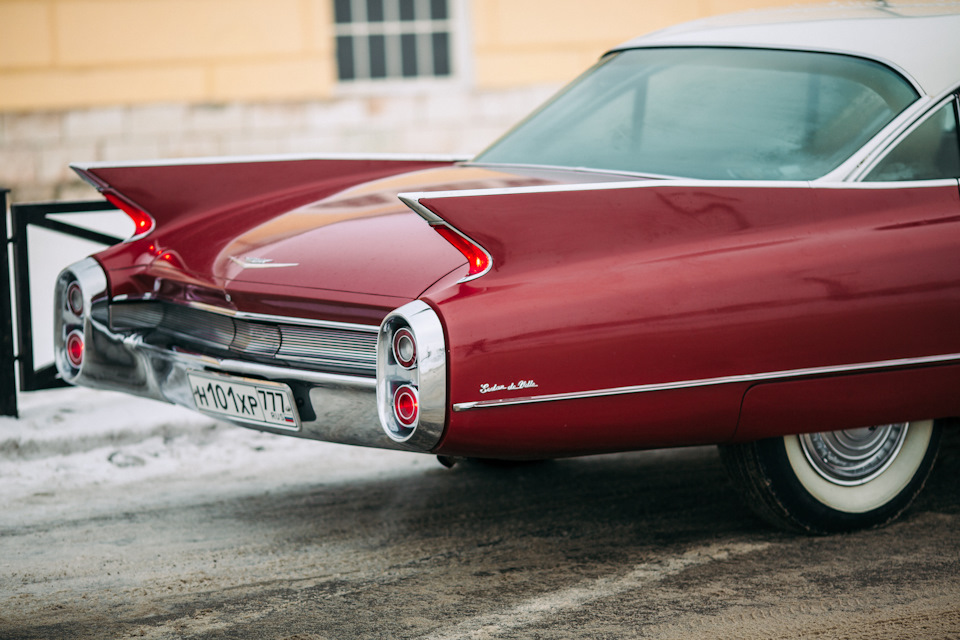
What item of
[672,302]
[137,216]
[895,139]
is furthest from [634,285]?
[137,216]

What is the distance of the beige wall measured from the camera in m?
11.8

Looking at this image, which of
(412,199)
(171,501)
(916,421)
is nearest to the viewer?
(412,199)

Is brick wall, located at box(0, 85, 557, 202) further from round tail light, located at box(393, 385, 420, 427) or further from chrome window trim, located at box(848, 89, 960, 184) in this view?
round tail light, located at box(393, 385, 420, 427)

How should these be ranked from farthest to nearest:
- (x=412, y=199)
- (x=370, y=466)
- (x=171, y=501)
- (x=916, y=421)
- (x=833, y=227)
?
1. (x=370, y=466)
2. (x=171, y=501)
3. (x=916, y=421)
4. (x=833, y=227)
5. (x=412, y=199)

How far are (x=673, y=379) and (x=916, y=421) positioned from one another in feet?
3.32

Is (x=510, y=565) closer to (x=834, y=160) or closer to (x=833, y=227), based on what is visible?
(x=833, y=227)

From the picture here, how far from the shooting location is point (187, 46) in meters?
11.9

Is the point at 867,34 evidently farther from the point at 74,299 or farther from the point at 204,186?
the point at 74,299

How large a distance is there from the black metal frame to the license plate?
203 cm

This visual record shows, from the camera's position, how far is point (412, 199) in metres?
3.10

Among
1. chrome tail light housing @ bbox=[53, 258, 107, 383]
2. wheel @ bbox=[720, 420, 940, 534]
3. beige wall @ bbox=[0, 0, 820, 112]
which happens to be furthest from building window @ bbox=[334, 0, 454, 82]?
wheel @ bbox=[720, 420, 940, 534]

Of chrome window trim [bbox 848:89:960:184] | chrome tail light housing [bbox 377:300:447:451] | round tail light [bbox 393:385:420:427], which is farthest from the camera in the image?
chrome window trim [bbox 848:89:960:184]

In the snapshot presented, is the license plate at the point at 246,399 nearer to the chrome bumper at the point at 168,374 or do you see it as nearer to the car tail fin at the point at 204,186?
the chrome bumper at the point at 168,374

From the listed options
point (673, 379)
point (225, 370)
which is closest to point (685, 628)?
point (673, 379)
